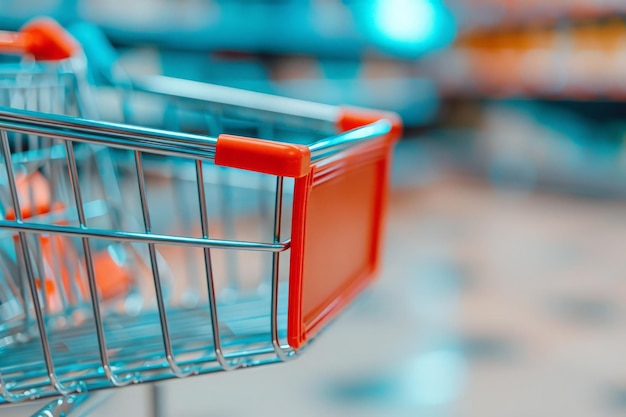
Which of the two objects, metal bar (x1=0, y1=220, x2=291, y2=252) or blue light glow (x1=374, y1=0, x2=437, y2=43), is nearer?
metal bar (x1=0, y1=220, x2=291, y2=252)

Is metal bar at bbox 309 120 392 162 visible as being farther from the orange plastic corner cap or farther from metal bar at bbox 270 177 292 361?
the orange plastic corner cap

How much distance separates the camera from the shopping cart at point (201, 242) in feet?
2.22

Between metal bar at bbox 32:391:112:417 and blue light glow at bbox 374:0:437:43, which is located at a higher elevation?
blue light glow at bbox 374:0:437:43

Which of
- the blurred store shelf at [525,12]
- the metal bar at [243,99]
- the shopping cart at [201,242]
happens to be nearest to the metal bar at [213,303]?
the shopping cart at [201,242]

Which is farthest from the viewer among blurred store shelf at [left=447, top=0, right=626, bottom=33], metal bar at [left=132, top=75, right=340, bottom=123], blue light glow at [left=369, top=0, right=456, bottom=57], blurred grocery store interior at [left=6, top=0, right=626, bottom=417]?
blue light glow at [left=369, top=0, right=456, bottom=57]

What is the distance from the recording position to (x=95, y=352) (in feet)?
2.64

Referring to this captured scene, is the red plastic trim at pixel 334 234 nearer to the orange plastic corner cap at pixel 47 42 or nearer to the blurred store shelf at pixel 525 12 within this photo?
the orange plastic corner cap at pixel 47 42

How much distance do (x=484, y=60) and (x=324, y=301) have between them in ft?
13.2

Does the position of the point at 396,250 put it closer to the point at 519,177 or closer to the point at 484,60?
the point at 519,177

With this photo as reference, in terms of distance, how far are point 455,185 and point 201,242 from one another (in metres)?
3.46

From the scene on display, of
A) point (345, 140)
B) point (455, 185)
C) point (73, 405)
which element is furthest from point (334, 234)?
point (455, 185)

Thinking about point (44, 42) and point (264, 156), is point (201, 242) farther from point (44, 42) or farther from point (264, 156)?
point (44, 42)

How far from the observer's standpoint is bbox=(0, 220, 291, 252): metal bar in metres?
0.69

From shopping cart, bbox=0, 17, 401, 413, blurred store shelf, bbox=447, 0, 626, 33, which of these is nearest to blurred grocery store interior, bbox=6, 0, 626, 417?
blurred store shelf, bbox=447, 0, 626, 33
